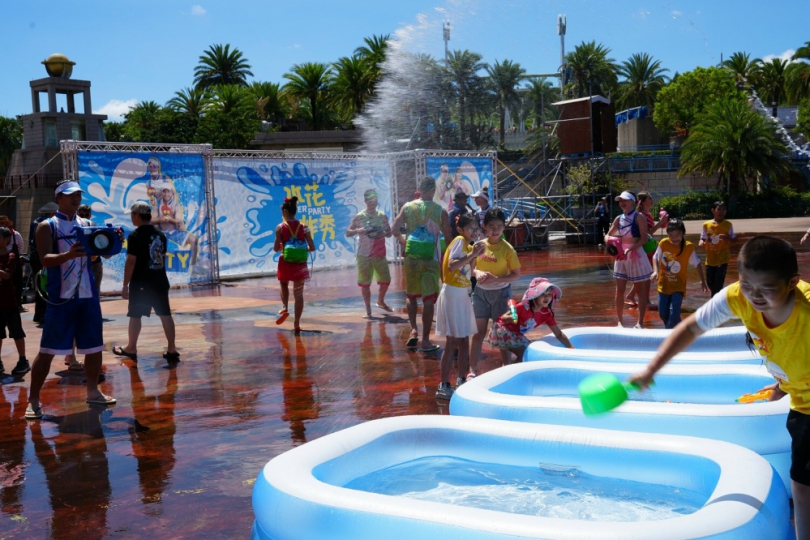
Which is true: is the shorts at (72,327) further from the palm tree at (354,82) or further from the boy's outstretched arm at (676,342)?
the palm tree at (354,82)

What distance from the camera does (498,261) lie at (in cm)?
673

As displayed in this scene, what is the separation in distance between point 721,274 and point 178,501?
767cm

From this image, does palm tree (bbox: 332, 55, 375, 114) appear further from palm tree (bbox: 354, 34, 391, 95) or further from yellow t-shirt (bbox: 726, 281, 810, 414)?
yellow t-shirt (bbox: 726, 281, 810, 414)

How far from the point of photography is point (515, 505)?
4254 millimetres

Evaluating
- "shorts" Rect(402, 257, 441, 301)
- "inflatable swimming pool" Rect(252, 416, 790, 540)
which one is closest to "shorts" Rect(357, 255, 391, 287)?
"shorts" Rect(402, 257, 441, 301)

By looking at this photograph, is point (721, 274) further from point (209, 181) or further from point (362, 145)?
point (362, 145)

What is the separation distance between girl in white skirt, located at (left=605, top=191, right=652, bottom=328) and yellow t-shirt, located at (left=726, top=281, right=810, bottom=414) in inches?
232

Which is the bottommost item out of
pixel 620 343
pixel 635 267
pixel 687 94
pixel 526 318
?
pixel 620 343

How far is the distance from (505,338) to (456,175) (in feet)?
43.3

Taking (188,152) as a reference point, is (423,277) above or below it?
below

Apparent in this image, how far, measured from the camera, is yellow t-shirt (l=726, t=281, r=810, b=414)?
9.95ft

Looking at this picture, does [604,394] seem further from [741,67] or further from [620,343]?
[741,67]

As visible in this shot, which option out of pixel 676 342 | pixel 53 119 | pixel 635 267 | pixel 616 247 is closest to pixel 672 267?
pixel 635 267

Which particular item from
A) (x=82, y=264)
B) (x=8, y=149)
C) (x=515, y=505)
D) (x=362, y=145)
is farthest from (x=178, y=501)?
(x=8, y=149)
